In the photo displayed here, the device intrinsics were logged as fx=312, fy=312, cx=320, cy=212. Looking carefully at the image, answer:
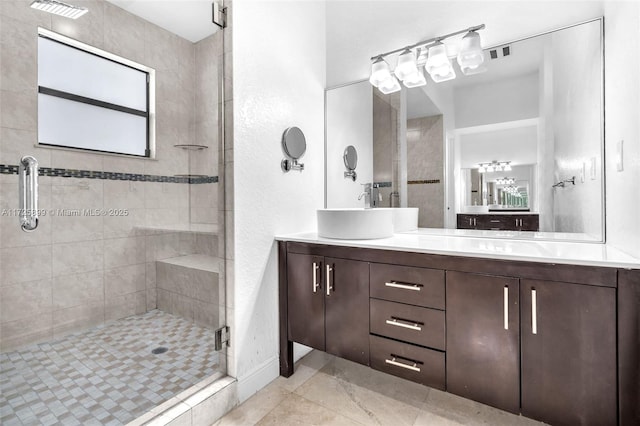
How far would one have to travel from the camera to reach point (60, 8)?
4.17ft

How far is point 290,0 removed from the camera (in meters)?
1.98

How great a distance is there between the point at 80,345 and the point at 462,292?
66.3 inches

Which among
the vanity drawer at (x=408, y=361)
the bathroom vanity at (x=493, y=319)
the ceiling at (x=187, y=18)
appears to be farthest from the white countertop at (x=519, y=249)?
the ceiling at (x=187, y=18)

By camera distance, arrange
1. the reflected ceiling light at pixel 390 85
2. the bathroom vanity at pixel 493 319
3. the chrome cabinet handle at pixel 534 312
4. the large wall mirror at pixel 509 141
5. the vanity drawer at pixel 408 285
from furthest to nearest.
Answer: the reflected ceiling light at pixel 390 85, the large wall mirror at pixel 509 141, the vanity drawer at pixel 408 285, the chrome cabinet handle at pixel 534 312, the bathroom vanity at pixel 493 319

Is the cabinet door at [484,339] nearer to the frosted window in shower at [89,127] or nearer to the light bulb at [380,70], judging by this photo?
the light bulb at [380,70]

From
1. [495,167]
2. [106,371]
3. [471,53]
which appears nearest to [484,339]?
[495,167]

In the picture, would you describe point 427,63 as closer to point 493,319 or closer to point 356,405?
point 493,319

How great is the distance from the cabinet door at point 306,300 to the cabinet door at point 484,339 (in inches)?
26.3

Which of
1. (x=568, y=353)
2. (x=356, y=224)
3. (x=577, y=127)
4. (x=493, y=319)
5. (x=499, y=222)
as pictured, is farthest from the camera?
(x=499, y=222)

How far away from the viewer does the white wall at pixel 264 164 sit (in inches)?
64.9

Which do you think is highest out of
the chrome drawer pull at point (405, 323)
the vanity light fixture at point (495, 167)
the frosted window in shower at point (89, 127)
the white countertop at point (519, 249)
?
the frosted window in shower at point (89, 127)

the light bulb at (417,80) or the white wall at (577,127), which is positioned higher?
the light bulb at (417,80)

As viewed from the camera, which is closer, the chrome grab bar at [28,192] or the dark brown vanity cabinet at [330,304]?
the chrome grab bar at [28,192]

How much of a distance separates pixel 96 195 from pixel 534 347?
190 centimetres
